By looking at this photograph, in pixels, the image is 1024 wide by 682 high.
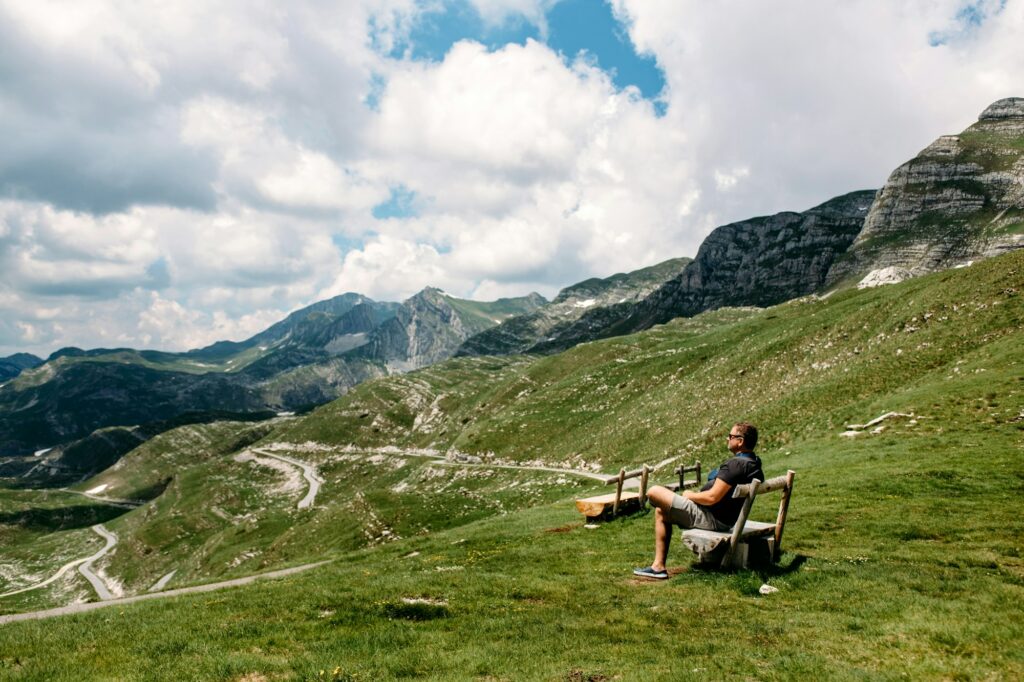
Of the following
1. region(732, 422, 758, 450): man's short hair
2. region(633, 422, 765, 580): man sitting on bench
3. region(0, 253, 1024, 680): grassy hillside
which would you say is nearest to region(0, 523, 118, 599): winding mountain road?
region(0, 253, 1024, 680): grassy hillside

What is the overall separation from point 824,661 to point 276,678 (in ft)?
33.2

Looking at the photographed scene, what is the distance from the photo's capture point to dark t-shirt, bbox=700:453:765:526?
47.3ft

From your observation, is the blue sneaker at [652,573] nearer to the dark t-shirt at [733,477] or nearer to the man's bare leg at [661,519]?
the man's bare leg at [661,519]

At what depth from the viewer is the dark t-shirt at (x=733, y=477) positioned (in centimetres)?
1441

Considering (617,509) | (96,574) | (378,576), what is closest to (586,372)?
(617,509)

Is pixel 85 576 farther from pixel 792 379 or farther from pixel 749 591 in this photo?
pixel 749 591

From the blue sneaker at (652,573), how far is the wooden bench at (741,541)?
3.68 feet

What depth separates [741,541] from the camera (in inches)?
605

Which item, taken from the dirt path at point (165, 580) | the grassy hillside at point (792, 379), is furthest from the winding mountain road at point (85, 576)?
the grassy hillside at point (792, 379)

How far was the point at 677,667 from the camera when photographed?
9750mm

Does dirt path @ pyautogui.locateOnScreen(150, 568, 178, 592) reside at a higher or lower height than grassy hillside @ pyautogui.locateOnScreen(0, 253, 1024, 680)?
lower

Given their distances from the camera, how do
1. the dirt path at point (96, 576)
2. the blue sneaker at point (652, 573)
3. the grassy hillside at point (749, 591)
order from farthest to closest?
1. the dirt path at point (96, 576)
2. the blue sneaker at point (652, 573)
3. the grassy hillside at point (749, 591)

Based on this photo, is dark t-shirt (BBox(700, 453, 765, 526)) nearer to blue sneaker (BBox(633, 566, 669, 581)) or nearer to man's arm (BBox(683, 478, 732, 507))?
man's arm (BBox(683, 478, 732, 507))

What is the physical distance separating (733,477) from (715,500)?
2.60 ft
